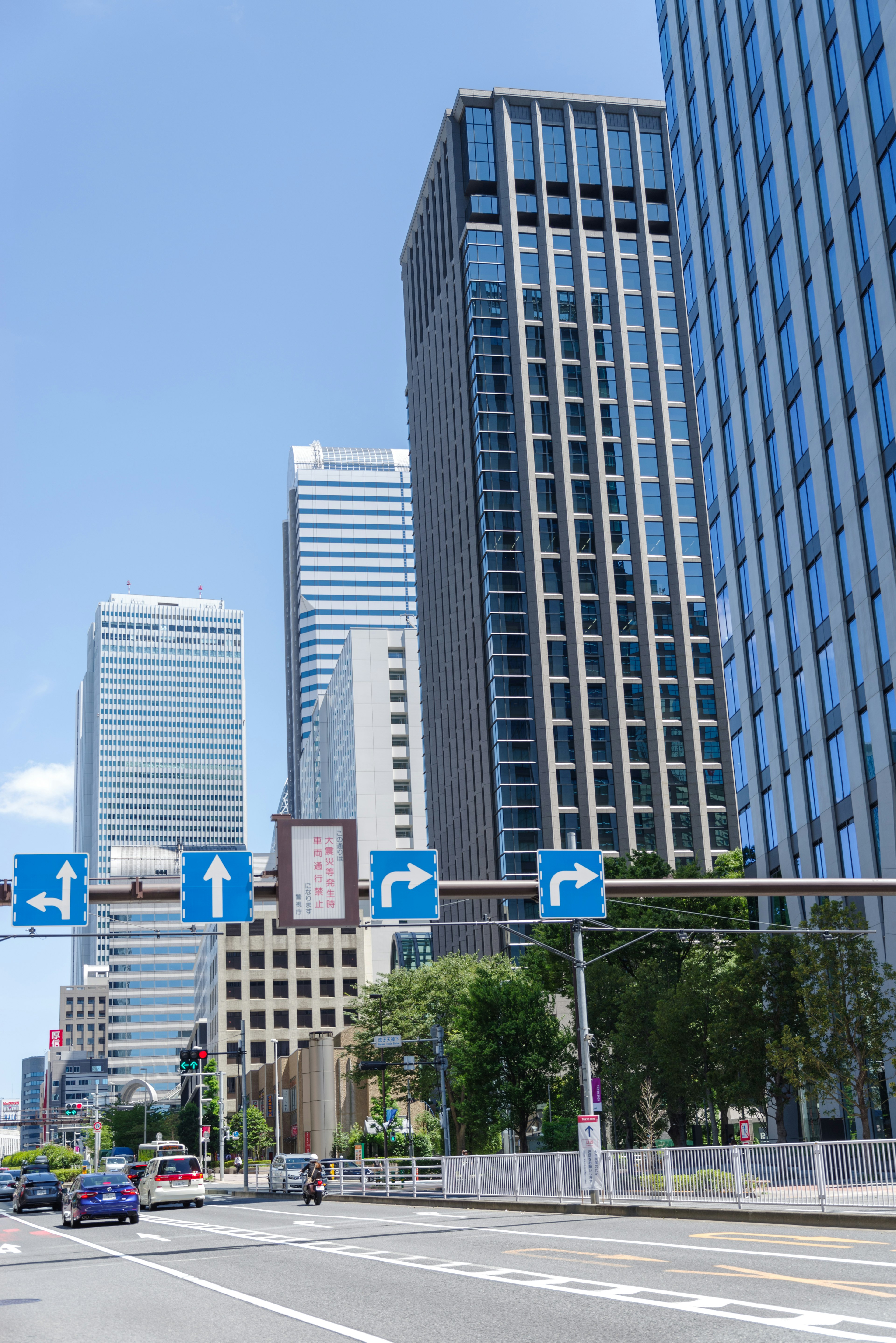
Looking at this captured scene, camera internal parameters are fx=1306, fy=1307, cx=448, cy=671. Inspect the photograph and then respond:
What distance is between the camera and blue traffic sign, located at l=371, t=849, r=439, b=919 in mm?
26188

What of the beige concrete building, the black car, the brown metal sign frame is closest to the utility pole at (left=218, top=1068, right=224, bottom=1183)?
the beige concrete building

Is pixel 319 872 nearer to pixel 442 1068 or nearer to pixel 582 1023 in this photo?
pixel 582 1023

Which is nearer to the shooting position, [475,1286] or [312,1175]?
[475,1286]

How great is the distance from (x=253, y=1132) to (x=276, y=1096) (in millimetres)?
8435

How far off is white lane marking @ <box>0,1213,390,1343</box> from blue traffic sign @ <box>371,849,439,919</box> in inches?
295

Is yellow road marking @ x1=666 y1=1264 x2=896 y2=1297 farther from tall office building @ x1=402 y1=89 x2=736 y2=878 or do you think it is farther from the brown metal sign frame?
tall office building @ x1=402 y1=89 x2=736 y2=878

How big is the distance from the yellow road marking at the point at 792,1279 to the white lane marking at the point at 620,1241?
1.27m

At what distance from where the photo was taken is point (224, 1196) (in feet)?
221

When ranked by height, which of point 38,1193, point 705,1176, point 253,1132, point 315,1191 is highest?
point 705,1176

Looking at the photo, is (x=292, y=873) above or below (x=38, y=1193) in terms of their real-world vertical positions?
above

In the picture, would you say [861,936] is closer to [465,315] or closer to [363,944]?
[465,315]

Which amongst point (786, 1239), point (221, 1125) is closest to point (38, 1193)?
point (221, 1125)

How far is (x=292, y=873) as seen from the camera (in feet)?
83.9

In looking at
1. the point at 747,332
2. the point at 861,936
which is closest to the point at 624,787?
the point at 747,332
